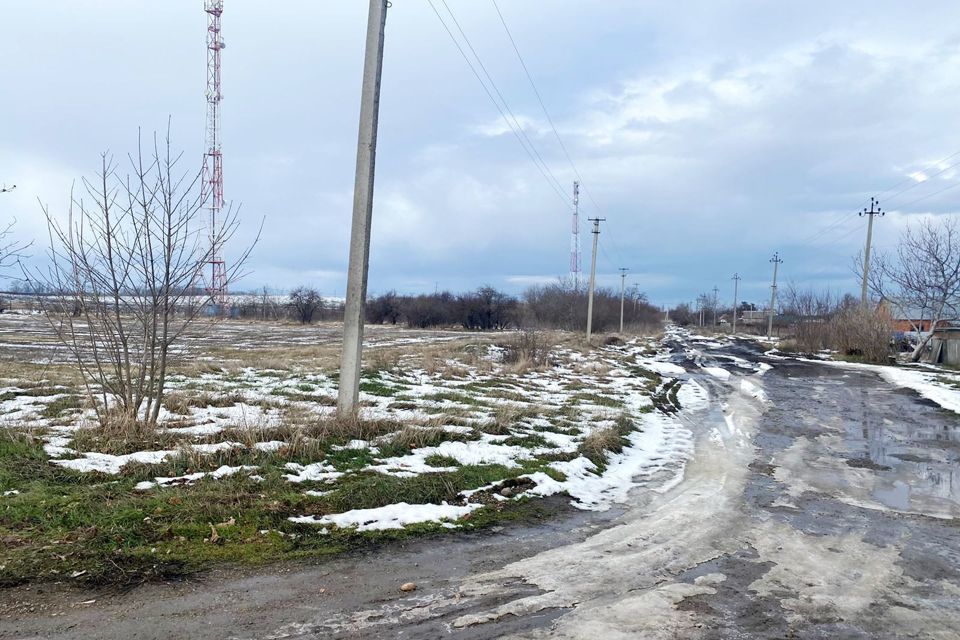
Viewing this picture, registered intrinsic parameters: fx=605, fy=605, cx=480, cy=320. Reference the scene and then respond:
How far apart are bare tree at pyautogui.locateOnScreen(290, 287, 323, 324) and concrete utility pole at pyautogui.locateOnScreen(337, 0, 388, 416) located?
7092cm

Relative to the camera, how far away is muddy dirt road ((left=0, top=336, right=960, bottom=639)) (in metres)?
3.46

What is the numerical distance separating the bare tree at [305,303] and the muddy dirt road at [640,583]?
2909 inches

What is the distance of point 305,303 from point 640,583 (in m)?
77.6

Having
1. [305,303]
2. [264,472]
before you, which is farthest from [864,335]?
[305,303]

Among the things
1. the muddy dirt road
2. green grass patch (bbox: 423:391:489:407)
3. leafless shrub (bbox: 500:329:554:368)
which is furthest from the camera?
leafless shrub (bbox: 500:329:554:368)

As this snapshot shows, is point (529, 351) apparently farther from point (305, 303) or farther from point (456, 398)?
point (305, 303)

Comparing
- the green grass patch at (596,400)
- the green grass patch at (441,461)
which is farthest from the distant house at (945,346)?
the green grass patch at (441,461)

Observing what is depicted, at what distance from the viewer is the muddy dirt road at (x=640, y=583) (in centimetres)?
346

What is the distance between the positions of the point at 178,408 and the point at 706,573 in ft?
24.5

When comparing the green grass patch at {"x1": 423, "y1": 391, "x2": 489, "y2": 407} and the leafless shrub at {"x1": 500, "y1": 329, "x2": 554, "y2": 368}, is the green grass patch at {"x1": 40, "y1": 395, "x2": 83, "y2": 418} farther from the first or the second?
the leafless shrub at {"x1": 500, "y1": 329, "x2": 554, "y2": 368}

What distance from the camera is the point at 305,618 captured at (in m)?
3.54

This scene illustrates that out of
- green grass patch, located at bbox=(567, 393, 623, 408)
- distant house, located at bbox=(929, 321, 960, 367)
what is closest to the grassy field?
green grass patch, located at bbox=(567, 393, 623, 408)

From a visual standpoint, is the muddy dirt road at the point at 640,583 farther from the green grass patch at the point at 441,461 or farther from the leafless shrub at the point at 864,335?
the leafless shrub at the point at 864,335

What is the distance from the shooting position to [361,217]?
810 centimetres
